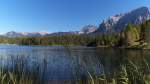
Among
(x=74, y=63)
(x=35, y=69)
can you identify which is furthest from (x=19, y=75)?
(x=74, y=63)

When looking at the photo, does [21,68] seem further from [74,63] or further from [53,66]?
[53,66]

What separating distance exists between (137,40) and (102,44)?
130 ft

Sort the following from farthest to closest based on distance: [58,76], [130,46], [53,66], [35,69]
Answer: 1. [130,46]
2. [53,66]
3. [58,76]
4. [35,69]

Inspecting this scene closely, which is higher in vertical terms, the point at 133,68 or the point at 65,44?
the point at 65,44

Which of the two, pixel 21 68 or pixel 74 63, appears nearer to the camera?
pixel 74 63

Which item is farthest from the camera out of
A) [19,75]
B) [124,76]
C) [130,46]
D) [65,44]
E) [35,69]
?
[130,46]

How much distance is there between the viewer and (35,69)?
487 inches

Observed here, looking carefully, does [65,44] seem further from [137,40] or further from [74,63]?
[137,40]

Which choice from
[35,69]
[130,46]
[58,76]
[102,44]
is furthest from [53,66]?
[102,44]

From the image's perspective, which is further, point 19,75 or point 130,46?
point 130,46

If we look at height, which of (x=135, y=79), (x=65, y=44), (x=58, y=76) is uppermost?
(x=65, y=44)

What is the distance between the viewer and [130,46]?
428 ft

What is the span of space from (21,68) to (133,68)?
4.57 meters

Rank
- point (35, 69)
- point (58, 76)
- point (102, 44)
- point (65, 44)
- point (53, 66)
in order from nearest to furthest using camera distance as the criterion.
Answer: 1. point (65, 44)
2. point (35, 69)
3. point (58, 76)
4. point (53, 66)
5. point (102, 44)
